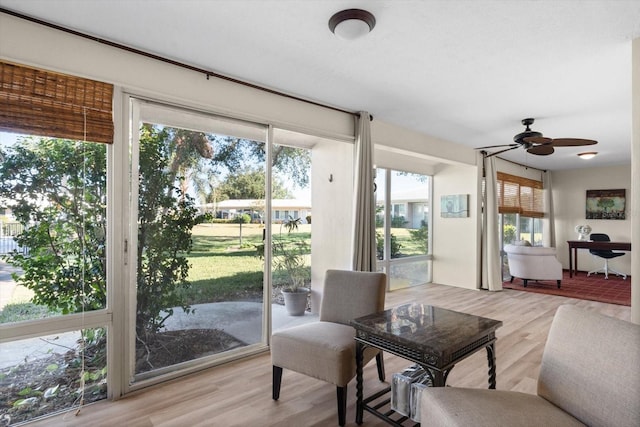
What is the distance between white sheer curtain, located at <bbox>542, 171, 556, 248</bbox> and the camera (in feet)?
28.9

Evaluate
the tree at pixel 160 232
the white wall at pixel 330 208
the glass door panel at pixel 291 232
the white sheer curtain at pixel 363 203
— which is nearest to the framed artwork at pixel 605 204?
the white sheer curtain at pixel 363 203

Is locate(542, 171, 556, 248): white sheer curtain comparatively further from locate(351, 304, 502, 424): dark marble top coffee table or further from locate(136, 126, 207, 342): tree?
locate(136, 126, 207, 342): tree

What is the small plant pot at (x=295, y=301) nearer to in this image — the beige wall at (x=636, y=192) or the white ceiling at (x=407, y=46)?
the white ceiling at (x=407, y=46)

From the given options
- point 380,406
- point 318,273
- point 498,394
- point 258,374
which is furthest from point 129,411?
point 318,273

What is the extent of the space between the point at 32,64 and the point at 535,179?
948 centimetres

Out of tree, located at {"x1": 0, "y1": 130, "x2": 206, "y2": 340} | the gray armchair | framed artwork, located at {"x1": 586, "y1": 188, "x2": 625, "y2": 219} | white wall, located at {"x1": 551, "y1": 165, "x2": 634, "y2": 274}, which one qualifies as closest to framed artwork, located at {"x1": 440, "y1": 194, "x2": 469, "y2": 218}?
the gray armchair

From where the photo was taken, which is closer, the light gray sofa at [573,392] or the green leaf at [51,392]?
the light gray sofa at [573,392]

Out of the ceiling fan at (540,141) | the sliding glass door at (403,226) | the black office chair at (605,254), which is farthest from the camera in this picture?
the black office chair at (605,254)

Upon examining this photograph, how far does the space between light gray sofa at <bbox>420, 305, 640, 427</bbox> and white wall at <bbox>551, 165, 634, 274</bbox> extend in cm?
846

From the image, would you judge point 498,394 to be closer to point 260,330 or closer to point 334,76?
point 260,330

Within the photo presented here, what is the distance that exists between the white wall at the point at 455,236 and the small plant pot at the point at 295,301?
10.8ft

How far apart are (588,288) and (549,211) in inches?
116

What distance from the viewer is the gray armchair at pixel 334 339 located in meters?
2.13

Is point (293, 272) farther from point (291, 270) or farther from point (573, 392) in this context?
point (573, 392)
